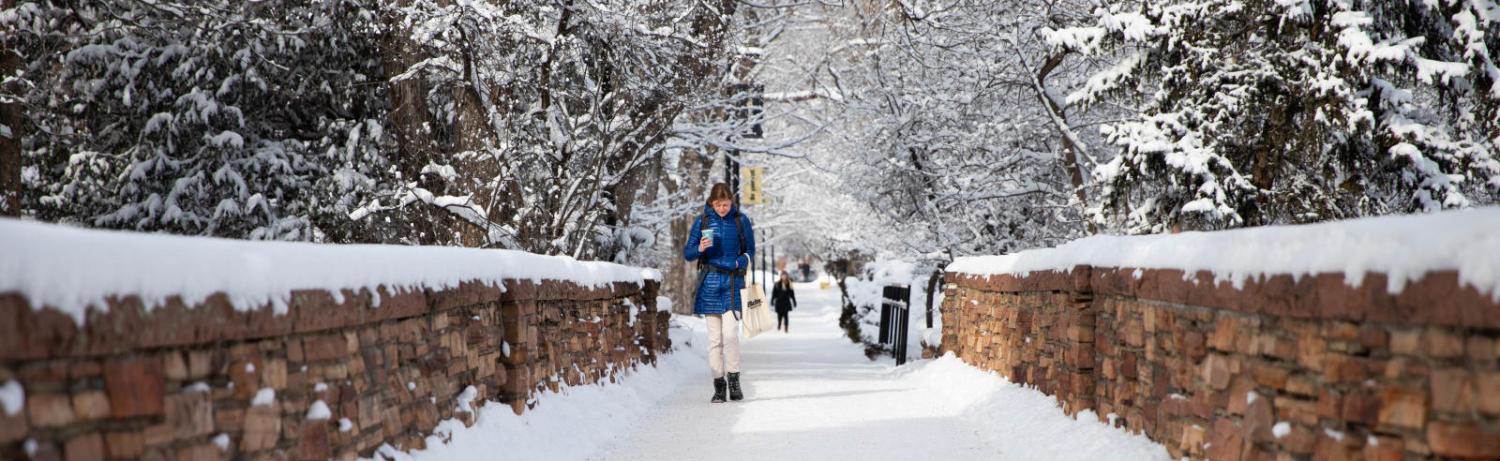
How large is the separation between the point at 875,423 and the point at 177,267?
18.9 ft

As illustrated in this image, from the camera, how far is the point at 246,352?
13.1 feet

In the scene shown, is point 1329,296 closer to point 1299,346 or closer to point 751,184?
point 1299,346

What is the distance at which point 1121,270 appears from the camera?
6617 millimetres

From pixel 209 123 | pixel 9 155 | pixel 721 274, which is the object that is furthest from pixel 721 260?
pixel 209 123

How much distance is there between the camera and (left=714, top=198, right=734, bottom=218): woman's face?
10.0 m

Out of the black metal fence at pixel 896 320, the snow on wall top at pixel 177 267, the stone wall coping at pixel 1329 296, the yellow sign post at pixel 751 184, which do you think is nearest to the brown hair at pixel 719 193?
the stone wall coping at pixel 1329 296

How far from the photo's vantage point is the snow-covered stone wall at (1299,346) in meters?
3.32

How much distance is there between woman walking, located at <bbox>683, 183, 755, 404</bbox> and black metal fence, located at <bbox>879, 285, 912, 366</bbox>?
4873mm

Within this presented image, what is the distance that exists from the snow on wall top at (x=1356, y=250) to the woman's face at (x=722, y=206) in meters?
4.35

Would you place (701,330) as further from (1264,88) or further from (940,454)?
(940,454)

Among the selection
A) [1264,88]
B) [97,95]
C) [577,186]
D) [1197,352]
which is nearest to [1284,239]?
[1197,352]

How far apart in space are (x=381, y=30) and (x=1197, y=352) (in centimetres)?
949

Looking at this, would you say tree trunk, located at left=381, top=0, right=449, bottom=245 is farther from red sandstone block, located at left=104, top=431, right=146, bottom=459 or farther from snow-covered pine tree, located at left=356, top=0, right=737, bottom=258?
red sandstone block, located at left=104, top=431, right=146, bottom=459

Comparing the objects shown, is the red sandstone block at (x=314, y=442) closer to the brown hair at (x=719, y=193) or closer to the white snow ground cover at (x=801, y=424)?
the white snow ground cover at (x=801, y=424)
